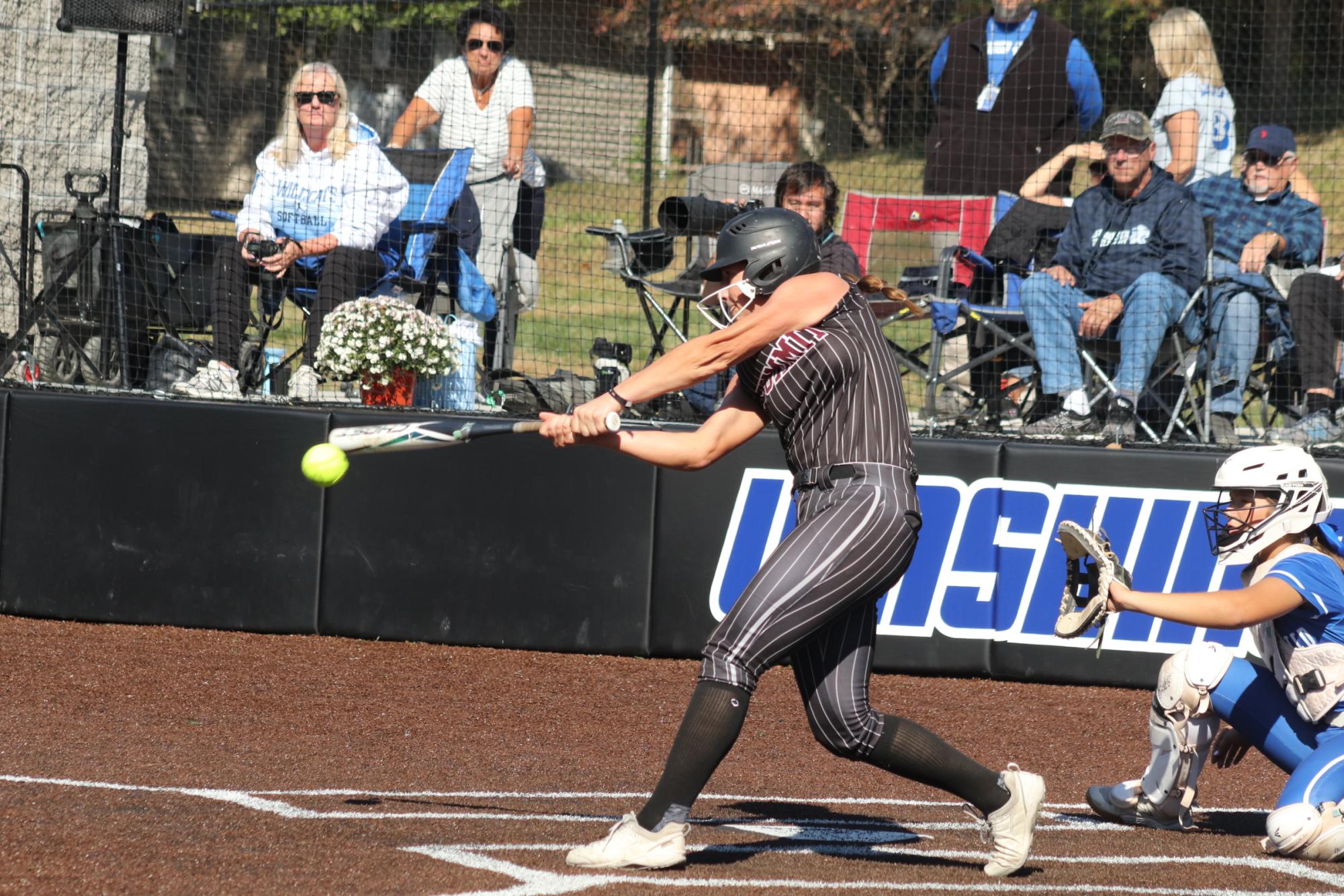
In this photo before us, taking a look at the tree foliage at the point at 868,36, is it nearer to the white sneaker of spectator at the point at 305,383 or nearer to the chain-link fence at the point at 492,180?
the chain-link fence at the point at 492,180

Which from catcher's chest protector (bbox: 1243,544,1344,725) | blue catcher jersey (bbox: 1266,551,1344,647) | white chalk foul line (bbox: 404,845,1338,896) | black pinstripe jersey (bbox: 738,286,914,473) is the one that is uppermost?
black pinstripe jersey (bbox: 738,286,914,473)

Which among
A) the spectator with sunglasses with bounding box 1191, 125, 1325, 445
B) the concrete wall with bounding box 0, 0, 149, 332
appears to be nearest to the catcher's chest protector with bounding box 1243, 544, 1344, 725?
the spectator with sunglasses with bounding box 1191, 125, 1325, 445

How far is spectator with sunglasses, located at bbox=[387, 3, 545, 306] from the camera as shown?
31.7 ft

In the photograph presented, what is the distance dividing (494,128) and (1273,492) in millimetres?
6236

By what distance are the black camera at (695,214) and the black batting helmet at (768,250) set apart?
452 cm

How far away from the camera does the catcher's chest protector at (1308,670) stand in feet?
15.7

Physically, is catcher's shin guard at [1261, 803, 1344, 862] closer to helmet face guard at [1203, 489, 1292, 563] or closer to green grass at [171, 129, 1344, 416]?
helmet face guard at [1203, 489, 1292, 563]

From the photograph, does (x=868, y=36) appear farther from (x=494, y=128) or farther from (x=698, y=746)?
(x=698, y=746)

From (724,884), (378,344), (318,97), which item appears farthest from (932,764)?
(318,97)

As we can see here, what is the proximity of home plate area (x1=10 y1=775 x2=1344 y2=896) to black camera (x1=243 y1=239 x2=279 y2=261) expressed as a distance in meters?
4.36

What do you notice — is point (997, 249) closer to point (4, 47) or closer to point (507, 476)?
point (507, 476)

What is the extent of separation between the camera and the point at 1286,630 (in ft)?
16.0

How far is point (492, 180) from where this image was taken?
31.8 feet

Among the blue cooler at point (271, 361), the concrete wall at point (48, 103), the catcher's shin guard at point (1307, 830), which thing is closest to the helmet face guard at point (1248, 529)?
the catcher's shin guard at point (1307, 830)
